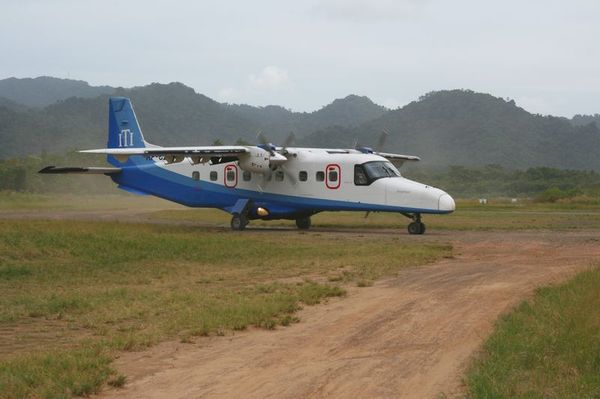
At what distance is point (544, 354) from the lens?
8.91 meters

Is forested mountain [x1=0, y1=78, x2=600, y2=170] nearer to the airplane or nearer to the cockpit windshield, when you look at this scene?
the airplane

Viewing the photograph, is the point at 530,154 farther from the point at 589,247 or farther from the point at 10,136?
the point at 589,247

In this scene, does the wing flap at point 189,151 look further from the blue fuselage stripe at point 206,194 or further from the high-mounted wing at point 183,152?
the blue fuselage stripe at point 206,194

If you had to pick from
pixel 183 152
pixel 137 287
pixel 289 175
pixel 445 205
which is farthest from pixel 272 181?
pixel 137 287

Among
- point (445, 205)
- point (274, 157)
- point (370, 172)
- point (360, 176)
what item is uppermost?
point (274, 157)

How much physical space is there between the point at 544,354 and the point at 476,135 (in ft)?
528

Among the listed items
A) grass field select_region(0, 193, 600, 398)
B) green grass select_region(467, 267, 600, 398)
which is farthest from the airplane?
green grass select_region(467, 267, 600, 398)

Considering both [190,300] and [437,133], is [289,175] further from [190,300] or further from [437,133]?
[437,133]

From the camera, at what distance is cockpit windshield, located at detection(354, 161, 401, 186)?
99.3ft

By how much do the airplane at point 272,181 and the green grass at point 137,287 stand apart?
3.43 metres

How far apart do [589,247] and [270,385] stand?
17878 millimetres

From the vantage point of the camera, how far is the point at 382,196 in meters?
29.9

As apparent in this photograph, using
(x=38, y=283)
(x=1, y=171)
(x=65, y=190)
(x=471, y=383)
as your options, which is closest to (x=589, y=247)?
(x=38, y=283)

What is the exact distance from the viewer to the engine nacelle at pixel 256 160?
103 feet
